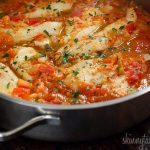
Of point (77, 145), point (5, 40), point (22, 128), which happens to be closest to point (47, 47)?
point (5, 40)

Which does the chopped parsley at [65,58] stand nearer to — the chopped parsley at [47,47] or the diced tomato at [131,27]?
the chopped parsley at [47,47]

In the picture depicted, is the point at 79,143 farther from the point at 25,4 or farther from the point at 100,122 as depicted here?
the point at 25,4

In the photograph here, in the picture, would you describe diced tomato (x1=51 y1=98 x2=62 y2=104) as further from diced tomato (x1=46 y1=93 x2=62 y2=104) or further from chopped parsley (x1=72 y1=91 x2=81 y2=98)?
chopped parsley (x1=72 y1=91 x2=81 y2=98)

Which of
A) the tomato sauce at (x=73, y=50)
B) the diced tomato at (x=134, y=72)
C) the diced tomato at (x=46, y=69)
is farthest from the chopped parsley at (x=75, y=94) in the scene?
the diced tomato at (x=134, y=72)

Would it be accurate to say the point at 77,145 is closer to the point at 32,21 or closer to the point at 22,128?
the point at 22,128

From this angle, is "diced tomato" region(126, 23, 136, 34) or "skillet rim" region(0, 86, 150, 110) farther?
"diced tomato" region(126, 23, 136, 34)

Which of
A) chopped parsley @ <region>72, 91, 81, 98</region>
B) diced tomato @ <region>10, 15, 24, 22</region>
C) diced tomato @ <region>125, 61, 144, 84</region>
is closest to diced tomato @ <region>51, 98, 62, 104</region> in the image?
chopped parsley @ <region>72, 91, 81, 98</region>
